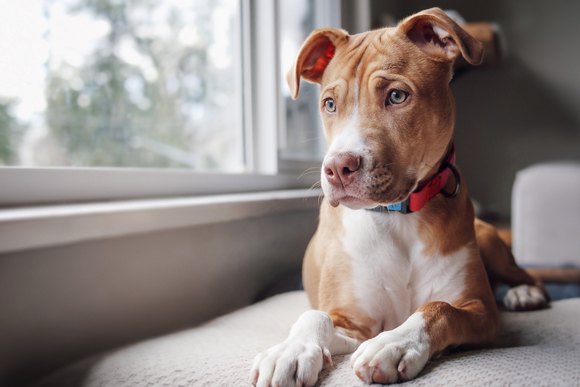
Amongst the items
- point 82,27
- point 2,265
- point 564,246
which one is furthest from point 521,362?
point 564,246

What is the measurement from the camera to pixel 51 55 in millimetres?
1412

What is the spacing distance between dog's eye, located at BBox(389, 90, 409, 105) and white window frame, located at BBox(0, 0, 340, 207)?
930 mm

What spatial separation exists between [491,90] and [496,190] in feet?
3.33

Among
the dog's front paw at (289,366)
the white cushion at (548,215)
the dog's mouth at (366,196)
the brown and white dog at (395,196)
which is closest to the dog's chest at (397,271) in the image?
the brown and white dog at (395,196)

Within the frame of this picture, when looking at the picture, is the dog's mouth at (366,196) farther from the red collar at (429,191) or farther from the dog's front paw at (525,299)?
the dog's front paw at (525,299)

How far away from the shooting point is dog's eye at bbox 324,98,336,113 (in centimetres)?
128

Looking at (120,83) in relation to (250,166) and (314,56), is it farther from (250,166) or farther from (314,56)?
(250,166)

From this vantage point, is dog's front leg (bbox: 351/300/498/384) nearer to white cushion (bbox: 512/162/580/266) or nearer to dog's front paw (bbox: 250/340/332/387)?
dog's front paw (bbox: 250/340/332/387)

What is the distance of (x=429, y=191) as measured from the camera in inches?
48.0

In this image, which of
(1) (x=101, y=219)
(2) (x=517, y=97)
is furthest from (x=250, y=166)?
(2) (x=517, y=97)

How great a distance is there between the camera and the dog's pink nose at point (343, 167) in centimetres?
104

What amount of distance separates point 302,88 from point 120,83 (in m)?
1.44

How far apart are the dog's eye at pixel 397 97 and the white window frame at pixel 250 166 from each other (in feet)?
3.05

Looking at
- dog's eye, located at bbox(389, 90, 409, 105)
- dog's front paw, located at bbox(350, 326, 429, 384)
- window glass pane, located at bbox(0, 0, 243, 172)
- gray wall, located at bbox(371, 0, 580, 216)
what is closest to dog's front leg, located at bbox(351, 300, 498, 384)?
dog's front paw, located at bbox(350, 326, 429, 384)
